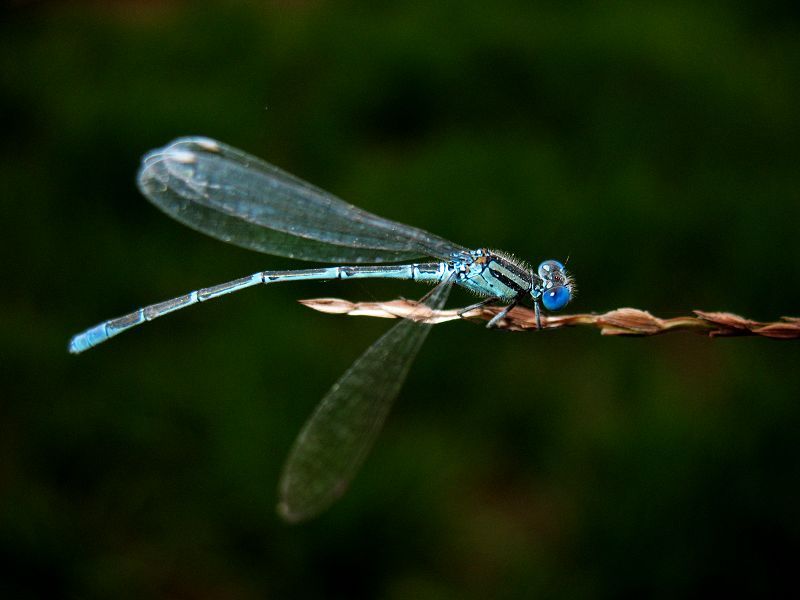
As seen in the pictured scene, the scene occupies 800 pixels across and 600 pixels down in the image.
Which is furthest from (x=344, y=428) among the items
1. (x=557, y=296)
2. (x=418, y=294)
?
(x=418, y=294)

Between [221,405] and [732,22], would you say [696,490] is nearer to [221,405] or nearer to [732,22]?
[221,405]

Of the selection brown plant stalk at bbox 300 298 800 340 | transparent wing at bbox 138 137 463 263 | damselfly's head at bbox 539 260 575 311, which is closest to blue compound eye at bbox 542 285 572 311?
damselfly's head at bbox 539 260 575 311

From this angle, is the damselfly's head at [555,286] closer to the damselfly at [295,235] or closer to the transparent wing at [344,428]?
the damselfly at [295,235]

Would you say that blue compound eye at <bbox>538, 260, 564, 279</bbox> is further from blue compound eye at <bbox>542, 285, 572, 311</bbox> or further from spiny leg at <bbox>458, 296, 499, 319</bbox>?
spiny leg at <bbox>458, 296, 499, 319</bbox>

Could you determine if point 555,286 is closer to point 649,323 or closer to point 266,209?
point 649,323

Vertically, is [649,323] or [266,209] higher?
[266,209]

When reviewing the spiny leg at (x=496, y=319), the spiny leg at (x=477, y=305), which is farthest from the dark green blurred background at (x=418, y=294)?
the spiny leg at (x=496, y=319)
